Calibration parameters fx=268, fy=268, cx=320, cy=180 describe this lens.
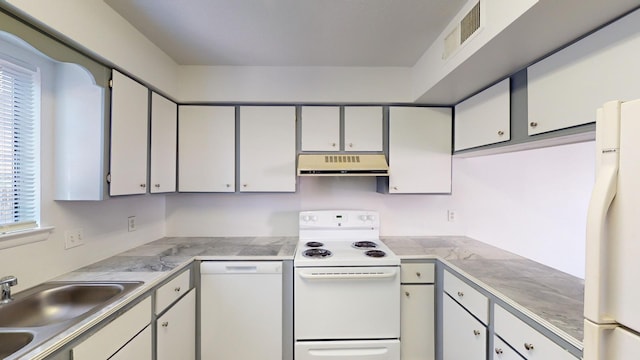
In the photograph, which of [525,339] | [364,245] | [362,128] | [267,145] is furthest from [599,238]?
[267,145]

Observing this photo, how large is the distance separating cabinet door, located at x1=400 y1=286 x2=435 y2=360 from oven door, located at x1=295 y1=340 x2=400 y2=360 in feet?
0.41

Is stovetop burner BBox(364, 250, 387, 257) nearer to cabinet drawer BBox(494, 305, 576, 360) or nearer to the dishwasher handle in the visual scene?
the dishwasher handle

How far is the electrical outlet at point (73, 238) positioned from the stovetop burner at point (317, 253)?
1.45 m

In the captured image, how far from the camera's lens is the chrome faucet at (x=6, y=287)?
1.20 meters

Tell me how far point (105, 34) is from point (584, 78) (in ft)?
8.00

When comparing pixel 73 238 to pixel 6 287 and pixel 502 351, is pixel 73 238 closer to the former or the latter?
pixel 6 287

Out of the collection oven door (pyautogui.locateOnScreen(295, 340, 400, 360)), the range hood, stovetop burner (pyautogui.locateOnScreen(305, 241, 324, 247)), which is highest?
the range hood

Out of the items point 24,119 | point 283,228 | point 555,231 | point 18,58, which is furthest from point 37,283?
point 555,231

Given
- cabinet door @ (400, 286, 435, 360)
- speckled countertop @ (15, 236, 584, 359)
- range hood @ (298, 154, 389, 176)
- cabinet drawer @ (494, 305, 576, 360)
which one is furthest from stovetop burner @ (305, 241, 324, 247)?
cabinet drawer @ (494, 305, 576, 360)

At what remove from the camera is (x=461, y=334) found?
5.64ft

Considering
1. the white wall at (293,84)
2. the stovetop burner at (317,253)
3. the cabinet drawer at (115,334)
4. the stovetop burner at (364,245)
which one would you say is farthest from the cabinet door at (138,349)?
the white wall at (293,84)

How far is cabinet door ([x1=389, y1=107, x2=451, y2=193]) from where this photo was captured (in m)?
2.40

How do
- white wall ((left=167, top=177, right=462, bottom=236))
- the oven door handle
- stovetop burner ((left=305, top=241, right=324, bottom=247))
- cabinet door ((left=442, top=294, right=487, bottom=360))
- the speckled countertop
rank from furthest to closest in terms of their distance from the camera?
white wall ((left=167, top=177, right=462, bottom=236))
stovetop burner ((left=305, top=241, right=324, bottom=247))
the oven door handle
cabinet door ((left=442, top=294, right=487, bottom=360))
the speckled countertop

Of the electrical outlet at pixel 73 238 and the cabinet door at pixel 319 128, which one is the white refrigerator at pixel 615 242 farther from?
the electrical outlet at pixel 73 238
